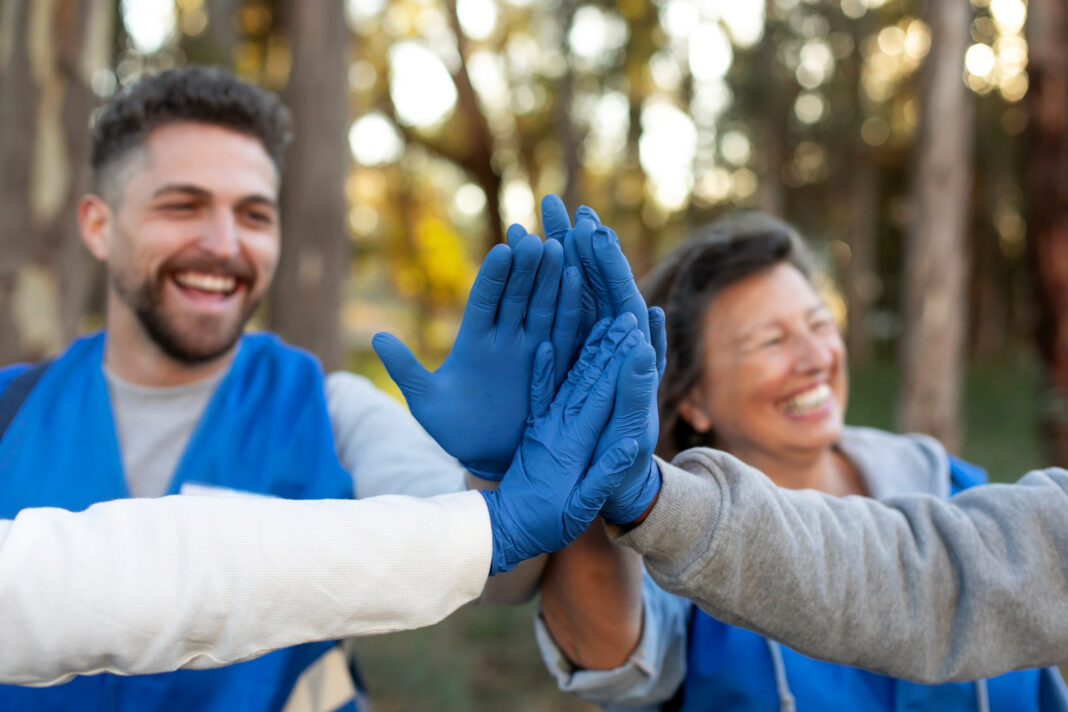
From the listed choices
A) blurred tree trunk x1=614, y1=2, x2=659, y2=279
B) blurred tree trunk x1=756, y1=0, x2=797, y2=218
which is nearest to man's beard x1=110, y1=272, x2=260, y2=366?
blurred tree trunk x1=756, y1=0, x2=797, y2=218

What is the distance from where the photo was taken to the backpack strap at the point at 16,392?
1.75 meters

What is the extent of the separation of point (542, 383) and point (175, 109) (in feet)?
3.84

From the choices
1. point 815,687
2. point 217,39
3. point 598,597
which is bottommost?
point 815,687

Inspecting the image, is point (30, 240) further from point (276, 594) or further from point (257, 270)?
point (276, 594)

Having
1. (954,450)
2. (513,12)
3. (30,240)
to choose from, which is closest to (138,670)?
(30,240)

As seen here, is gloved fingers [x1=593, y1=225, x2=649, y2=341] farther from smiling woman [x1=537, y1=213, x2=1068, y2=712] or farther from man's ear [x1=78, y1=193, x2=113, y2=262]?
man's ear [x1=78, y1=193, x2=113, y2=262]

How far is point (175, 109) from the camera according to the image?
186 cm

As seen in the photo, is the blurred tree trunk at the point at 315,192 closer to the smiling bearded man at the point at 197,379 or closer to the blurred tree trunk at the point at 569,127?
the smiling bearded man at the point at 197,379

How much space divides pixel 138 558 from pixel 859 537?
1.04 metres

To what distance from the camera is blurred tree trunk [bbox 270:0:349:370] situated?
502cm

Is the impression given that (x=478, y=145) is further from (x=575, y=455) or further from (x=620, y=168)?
(x=620, y=168)

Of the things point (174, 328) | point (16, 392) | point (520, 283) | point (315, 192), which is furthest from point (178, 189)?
point (315, 192)

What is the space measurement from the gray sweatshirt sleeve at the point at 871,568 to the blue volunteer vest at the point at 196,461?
0.78 meters

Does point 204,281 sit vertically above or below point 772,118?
below
